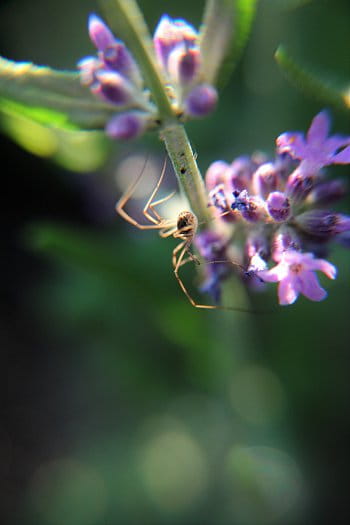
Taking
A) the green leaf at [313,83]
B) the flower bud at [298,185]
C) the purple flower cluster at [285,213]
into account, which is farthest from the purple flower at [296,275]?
the green leaf at [313,83]

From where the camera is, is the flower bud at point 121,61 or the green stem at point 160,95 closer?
the green stem at point 160,95

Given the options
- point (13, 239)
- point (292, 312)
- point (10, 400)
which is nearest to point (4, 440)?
point (10, 400)

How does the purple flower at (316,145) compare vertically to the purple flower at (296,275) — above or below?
above

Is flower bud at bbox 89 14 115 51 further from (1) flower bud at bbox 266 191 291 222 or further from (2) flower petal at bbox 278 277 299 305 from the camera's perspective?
(2) flower petal at bbox 278 277 299 305

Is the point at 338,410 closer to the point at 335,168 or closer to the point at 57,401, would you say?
the point at 335,168

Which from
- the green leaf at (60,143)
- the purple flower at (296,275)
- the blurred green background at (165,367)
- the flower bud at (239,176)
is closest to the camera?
the purple flower at (296,275)

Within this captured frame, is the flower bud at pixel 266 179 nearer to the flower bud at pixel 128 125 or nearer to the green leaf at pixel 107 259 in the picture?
the flower bud at pixel 128 125
